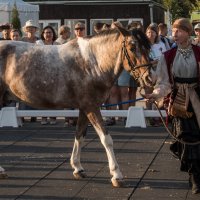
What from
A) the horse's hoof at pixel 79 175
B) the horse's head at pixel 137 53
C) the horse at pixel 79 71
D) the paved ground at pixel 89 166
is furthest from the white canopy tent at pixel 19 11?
the horse's head at pixel 137 53


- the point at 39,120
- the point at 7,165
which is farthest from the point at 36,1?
the point at 7,165

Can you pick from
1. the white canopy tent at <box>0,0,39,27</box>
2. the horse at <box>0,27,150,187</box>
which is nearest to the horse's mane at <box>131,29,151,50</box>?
the horse at <box>0,27,150,187</box>

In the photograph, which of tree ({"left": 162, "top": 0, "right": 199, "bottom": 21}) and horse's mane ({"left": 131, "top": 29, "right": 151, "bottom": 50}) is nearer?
horse's mane ({"left": 131, "top": 29, "right": 151, "bottom": 50})

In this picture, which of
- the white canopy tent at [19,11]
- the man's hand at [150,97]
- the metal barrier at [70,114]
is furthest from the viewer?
the white canopy tent at [19,11]

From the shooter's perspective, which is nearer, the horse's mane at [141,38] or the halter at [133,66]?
the halter at [133,66]

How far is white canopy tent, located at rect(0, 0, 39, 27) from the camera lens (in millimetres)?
25672

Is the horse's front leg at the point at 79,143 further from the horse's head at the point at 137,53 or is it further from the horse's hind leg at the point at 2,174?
the horse's head at the point at 137,53

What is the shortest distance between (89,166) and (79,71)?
5.77ft

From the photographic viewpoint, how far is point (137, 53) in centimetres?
914

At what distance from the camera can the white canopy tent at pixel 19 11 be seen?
25.7m

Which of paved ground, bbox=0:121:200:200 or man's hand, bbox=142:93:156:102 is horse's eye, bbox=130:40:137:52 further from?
paved ground, bbox=0:121:200:200

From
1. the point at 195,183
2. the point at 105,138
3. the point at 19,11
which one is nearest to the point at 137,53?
the point at 105,138

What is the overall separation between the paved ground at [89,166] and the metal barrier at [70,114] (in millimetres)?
303

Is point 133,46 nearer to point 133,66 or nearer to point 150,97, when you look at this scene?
point 133,66
